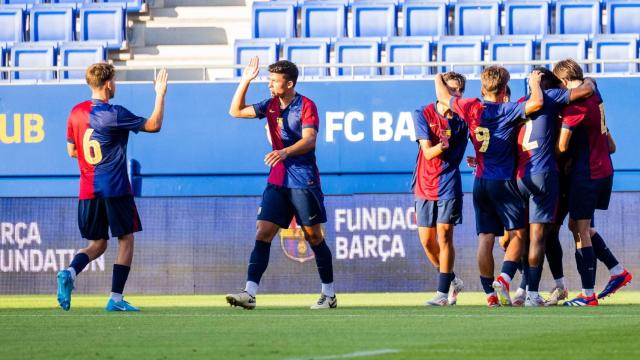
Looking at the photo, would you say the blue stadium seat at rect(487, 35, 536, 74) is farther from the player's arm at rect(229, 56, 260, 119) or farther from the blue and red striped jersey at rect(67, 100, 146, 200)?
the blue and red striped jersey at rect(67, 100, 146, 200)

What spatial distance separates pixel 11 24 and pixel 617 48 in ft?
31.9

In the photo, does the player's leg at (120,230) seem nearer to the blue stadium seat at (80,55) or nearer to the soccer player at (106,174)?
the soccer player at (106,174)

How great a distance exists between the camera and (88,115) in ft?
32.2

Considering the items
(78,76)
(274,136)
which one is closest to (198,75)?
(78,76)

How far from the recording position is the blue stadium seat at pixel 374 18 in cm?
1958

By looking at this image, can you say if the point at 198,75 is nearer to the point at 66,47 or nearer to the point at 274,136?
the point at 66,47

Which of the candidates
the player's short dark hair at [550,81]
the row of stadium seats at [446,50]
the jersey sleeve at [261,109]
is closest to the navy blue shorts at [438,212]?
the player's short dark hair at [550,81]

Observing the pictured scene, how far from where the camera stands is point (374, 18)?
19672 millimetres

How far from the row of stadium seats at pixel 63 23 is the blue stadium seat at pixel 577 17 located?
6935mm

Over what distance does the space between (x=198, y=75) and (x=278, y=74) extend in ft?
32.8

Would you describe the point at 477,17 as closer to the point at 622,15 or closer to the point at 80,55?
the point at 622,15

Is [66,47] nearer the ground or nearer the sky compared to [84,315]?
nearer the sky

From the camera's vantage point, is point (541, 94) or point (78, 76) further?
point (78, 76)

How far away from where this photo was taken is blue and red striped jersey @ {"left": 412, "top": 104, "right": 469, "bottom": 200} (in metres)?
10.3
